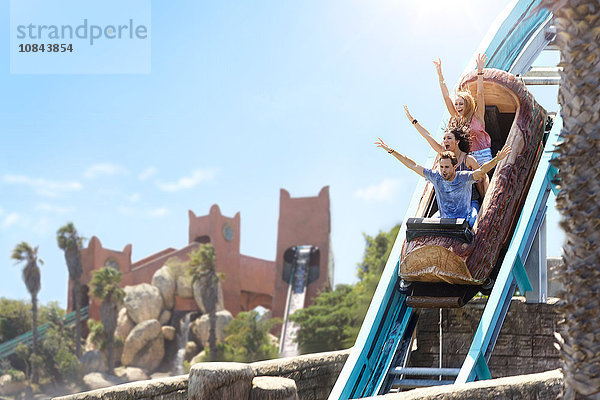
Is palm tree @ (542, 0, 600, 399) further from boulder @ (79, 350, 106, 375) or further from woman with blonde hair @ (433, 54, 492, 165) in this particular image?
boulder @ (79, 350, 106, 375)

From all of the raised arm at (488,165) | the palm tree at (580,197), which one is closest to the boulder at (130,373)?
the raised arm at (488,165)

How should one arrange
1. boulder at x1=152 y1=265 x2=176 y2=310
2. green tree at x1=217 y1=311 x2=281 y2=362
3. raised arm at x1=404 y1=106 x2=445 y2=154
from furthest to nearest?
1. boulder at x1=152 y1=265 x2=176 y2=310
2. green tree at x1=217 y1=311 x2=281 y2=362
3. raised arm at x1=404 y1=106 x2=445 y2=154

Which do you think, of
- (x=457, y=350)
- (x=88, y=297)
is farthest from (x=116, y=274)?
(x=457, y=350)

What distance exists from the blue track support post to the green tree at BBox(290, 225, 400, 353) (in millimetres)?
23409

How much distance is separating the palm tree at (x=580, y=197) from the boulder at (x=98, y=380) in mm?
30049

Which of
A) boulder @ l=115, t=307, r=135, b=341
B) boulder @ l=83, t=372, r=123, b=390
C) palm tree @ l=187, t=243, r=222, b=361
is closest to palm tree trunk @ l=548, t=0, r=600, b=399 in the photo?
boulder @ l=83, t=372, r=123, b=390

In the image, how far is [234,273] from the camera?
34.8 meters

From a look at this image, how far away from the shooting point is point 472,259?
226 inches

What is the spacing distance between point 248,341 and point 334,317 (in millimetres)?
3708

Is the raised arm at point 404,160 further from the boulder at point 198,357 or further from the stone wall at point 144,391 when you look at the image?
the boulder at point 198,357

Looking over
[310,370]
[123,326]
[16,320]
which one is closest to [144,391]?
[310,370]

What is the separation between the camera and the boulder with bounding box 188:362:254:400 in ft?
11.2

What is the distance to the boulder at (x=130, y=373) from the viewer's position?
31.7 meters

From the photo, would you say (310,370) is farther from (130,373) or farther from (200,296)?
(200,296)
